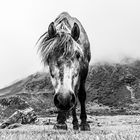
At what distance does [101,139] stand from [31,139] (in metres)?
1.43

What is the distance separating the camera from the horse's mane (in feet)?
30.3

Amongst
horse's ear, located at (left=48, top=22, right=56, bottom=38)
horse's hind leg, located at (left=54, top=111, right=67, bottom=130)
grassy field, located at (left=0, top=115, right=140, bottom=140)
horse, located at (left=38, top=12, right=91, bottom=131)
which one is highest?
horse's ear, located at (left=48, top=22, right=56, bottom=38)

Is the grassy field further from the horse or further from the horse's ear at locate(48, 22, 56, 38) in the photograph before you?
the horse's ear at locate(48, 22, 56, 38)

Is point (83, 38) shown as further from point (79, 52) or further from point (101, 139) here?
point (101, 139)

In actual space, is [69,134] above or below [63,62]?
below

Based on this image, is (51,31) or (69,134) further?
(51,31)

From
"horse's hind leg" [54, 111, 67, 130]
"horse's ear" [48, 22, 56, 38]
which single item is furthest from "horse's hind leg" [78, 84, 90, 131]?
"horse's ear" [48, 22, 56, 38]

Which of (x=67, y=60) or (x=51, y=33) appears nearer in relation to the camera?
(x=67, y=60)

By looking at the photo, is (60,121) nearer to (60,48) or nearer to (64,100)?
(60,48)

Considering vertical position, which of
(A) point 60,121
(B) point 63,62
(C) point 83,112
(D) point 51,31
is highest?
(D) point 51,31

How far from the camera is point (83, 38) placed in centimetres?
1302

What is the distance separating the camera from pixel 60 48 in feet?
30.5

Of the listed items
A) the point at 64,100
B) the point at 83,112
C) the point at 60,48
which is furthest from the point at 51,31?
the point at 83,112

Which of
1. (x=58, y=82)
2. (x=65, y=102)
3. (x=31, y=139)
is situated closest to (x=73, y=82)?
(x=58, y=82)
